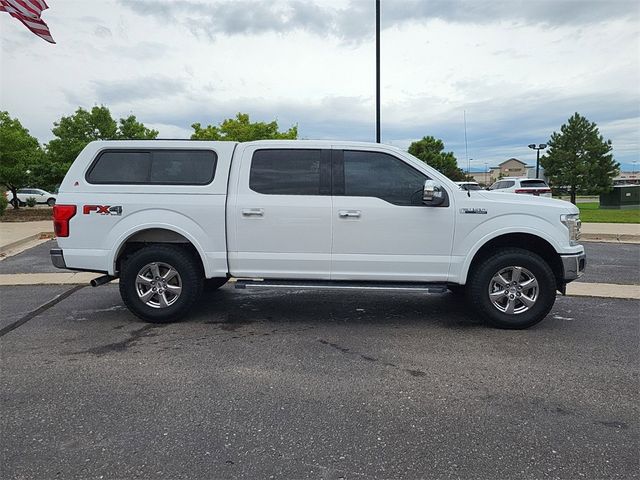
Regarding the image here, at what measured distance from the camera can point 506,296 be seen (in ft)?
17.0

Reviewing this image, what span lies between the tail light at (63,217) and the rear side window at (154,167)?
0.39 metres

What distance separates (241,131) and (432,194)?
28496 mm

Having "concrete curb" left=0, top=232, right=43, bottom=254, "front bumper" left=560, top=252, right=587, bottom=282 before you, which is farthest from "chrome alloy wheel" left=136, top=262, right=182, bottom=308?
"concrete curb" left=0, top=232, right=43, bottom=254

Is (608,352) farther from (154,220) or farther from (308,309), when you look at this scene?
(154,220)

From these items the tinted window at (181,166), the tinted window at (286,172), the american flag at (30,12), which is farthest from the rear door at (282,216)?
the american flag at (30,12)

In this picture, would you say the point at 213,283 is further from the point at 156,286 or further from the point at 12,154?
the point at 12,154

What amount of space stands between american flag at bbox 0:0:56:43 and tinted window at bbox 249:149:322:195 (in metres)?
6.22

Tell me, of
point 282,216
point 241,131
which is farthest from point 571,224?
point 241,131

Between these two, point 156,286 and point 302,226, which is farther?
point 156,286

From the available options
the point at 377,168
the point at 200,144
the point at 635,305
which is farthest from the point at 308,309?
the point at 635,305

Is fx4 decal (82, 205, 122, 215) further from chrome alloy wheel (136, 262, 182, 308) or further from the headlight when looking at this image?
the headlight

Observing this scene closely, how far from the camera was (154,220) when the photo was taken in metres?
5.27

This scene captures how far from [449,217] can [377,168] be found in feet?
3.13

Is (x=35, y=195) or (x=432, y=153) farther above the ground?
(x=432, y=153)
